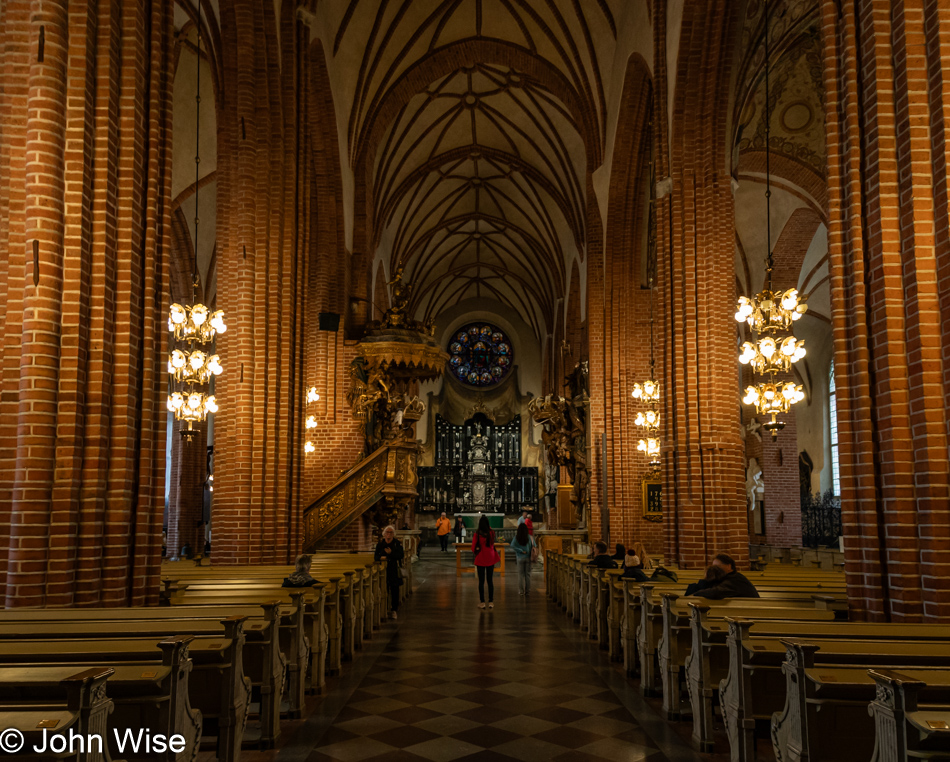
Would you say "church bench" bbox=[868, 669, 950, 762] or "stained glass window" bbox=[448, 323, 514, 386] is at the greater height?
"stained glass window" bbox=[448, 323, 514, 386]

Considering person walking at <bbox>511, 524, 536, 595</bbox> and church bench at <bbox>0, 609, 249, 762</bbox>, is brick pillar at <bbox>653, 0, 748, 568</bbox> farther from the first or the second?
church bench at <bbox>0, 609, 249, 762</bbox>

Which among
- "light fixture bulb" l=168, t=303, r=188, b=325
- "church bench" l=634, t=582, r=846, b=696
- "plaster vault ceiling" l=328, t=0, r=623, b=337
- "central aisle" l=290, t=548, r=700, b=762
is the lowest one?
"central aisle" l=290, t=548, r=700, b=762

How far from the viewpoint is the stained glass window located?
4109 cm

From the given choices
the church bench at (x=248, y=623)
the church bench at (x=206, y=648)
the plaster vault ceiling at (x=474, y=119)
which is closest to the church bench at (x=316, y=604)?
the church bench at (x=248, y=623)

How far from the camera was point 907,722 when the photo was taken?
112 inches

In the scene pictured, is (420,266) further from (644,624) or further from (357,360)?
(644,624)

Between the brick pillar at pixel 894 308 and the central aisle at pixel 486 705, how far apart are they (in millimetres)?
1938

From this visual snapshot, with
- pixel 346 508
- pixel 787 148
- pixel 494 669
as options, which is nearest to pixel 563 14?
pixel 787 148

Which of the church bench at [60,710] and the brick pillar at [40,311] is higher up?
the brick pillar at [40,311]

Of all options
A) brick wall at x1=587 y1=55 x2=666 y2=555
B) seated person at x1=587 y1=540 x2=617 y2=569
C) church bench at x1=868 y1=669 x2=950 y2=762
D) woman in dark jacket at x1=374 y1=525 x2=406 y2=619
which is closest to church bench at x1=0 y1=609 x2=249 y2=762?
church bench at x1=868 y1=669 x2=950 y2=762

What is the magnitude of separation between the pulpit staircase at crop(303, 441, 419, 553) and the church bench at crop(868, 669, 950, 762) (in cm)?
1351

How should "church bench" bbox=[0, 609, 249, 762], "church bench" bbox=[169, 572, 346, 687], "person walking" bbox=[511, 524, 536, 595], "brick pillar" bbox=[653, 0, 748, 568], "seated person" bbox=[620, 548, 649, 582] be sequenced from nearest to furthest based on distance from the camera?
"church bench" bbox=[0, 609, 249, 762], "church bench" bbox=[169, 572, 346, 687], "seated person" bbox=[620, 548, 649, 582], "brick pillar" bbox=[653, 0, 748, 568], "person walking" bbox=[511, 524, 536, 595]

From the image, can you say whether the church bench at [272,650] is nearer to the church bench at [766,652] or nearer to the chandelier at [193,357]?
the church bench at [766,652]

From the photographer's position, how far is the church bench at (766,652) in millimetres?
4191
